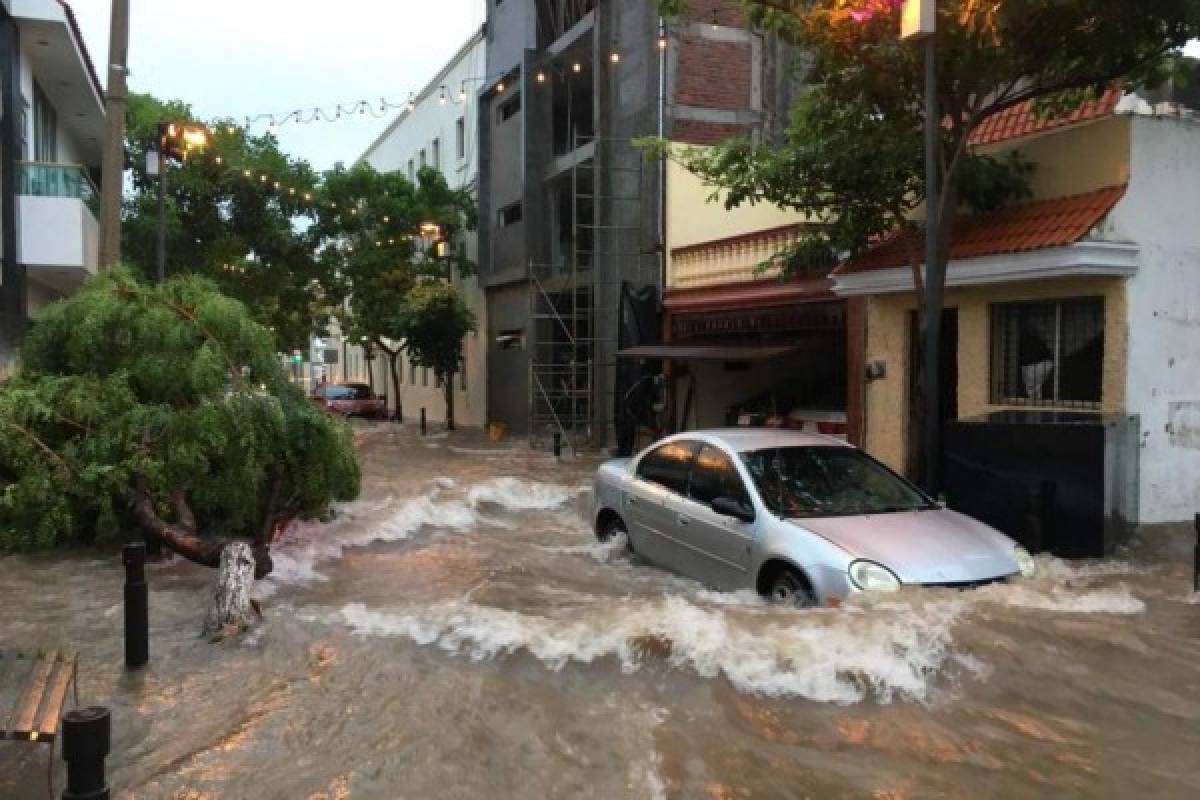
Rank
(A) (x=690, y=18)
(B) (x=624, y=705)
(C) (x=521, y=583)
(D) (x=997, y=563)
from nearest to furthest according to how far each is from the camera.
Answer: (B) (x=624, y=705)
(D) (x=997, y=563)
(C) (x=521, y=583)
(A) (x=690, y=18)

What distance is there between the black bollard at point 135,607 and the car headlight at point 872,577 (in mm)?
4262

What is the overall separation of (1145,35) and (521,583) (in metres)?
7.24

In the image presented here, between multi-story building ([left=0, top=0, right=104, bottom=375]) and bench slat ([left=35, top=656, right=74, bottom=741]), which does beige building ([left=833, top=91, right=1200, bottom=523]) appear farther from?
multi-story building ([left=0, top=0, right=104, bottom=375])

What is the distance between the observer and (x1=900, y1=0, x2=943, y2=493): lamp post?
8.69 metres

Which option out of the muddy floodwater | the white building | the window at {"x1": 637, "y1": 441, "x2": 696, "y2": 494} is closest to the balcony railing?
the white building

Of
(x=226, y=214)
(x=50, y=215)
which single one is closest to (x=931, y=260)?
(x=50, y=215)

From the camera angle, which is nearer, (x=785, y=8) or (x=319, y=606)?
(x=319, y=606)

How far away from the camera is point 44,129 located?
2044 cm

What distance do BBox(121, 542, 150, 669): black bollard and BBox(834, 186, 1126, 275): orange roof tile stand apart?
8013 millimetres

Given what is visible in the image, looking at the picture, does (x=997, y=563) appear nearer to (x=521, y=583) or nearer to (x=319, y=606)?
(x=521, y=583)

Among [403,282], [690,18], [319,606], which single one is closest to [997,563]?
[319,606]

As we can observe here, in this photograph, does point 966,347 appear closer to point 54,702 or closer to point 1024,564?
point 1024,564

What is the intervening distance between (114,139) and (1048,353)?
11.1m

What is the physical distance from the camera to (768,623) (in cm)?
635
